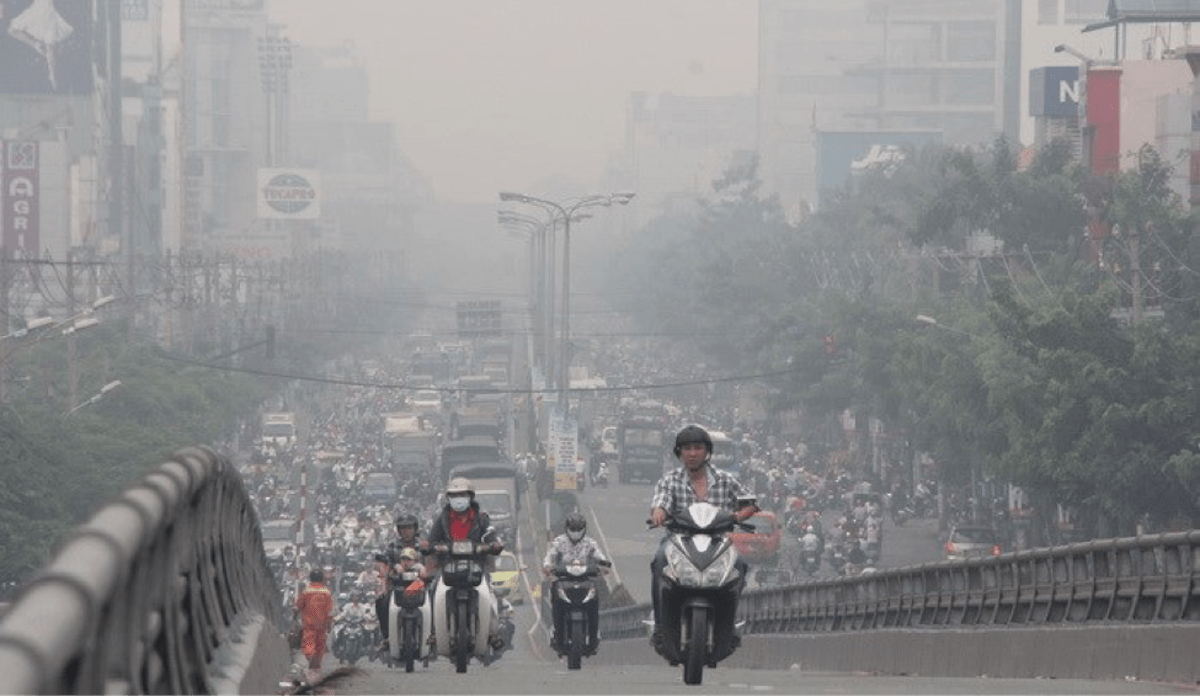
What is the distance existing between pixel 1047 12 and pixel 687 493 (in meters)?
141

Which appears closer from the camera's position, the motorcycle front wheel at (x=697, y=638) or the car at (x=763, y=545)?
the motorcycle front wheel at (x=697, y=638)

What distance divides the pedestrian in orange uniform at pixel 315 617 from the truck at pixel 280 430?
70442 millimetres

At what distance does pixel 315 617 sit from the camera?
20172 mm

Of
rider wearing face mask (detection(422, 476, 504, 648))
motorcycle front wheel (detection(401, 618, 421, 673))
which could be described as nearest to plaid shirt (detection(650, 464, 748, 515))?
rider wearing face mask (detection(422, 476, 504, 648))

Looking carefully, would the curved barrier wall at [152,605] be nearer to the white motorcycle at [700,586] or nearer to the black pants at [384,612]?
the white motorcycle at [700,586]

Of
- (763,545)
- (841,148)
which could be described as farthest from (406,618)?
(841,148)

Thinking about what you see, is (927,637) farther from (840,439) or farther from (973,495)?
(840,439)

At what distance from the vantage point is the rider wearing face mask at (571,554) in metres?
20.5

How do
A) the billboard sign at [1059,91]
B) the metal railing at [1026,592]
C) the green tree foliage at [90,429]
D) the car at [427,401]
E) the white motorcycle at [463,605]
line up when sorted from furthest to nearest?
the car at [427,401], the billboard sign at [1059,91], the green tree foliage at [90,429], the metal railing at [1026,592], the white motorcycle at [463,605]

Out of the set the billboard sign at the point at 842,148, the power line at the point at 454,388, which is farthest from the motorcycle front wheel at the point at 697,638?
the billboard sign at the point at 842,148

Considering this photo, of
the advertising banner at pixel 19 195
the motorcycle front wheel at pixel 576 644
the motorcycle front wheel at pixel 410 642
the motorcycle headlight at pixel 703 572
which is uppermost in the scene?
the advertising banner at pixel 19 195

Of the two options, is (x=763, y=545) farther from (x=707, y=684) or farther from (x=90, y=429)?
(x=707, y=684)

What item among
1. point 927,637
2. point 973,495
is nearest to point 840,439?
point 973,495

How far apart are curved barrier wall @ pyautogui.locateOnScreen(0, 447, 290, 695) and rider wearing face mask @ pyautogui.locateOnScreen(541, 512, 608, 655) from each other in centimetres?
567
